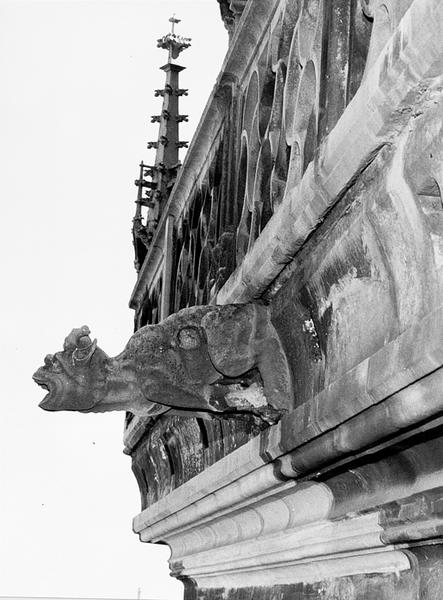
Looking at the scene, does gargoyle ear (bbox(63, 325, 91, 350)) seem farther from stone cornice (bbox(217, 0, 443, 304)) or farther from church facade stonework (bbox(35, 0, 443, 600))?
stone cornice (bbox(217, 0, 443, 304))

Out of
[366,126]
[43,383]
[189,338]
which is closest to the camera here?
[366,126]

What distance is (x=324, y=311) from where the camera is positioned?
3266mm

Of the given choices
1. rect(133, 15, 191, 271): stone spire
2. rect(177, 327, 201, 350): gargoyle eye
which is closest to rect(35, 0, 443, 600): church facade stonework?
rect(177, 327, 201, 350): gargoyle eye

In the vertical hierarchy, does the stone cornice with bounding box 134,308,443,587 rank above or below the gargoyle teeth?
below

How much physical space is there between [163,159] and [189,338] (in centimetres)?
693

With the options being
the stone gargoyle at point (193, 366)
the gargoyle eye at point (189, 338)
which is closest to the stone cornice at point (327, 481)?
the stone gargoyle at point (193, 366)

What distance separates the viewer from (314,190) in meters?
2.95

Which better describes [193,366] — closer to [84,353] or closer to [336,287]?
[84,353]

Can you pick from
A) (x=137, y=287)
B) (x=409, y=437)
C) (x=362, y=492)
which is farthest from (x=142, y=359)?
(x=137, y=287)

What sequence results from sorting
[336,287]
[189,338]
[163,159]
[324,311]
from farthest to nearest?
[163,159] → [189,338] → [324,311] → [336,287]

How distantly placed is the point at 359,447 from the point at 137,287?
5.74 meters

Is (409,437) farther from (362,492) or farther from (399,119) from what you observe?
(399,119)

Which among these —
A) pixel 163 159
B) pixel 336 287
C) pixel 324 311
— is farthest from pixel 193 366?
pixel 163 159

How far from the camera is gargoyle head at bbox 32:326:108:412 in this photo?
362 cm
